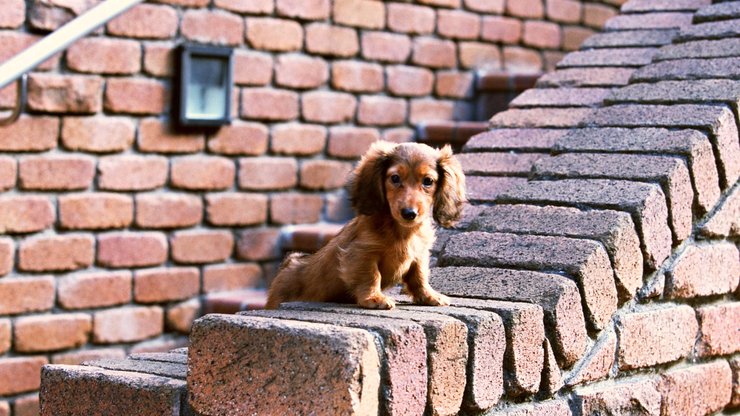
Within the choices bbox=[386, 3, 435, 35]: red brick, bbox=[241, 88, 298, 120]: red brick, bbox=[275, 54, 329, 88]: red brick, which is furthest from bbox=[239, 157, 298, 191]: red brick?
bbox=[386, 3, 435, 35]: red brick

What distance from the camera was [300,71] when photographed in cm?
409

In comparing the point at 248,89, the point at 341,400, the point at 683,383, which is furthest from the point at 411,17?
the point at 341,400

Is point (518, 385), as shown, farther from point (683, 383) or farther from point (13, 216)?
point (13, 216)

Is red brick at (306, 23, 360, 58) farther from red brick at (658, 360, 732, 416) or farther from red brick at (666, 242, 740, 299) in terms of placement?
red brick at (658, 360, 732, 416)

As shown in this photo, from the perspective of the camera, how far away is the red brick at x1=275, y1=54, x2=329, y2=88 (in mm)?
4035

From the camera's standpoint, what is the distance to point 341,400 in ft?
5.93

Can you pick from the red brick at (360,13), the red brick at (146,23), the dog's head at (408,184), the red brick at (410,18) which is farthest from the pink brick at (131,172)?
the dog's head at (408,184)

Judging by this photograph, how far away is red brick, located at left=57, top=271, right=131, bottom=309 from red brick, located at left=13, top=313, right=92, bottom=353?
0.14ft

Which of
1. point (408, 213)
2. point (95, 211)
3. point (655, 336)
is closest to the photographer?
Answer: point (408, 213)

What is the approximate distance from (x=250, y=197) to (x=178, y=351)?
1.50 meters

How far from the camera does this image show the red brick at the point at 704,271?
8.77 feet

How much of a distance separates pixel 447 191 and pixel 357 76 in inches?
83.5

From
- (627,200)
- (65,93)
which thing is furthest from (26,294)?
(627,200)

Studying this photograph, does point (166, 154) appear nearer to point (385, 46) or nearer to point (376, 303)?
point (385, 46)
